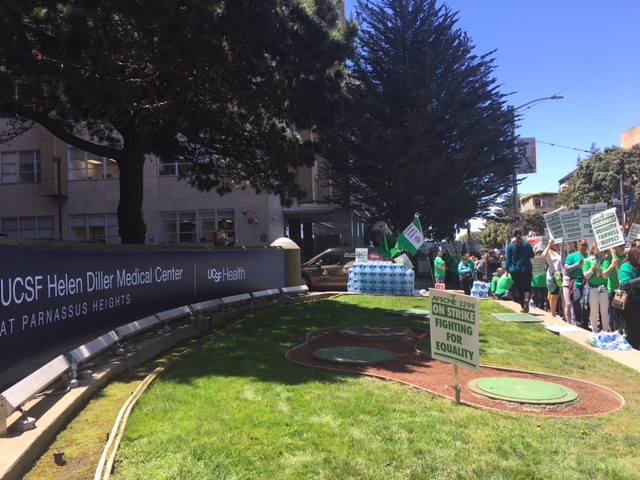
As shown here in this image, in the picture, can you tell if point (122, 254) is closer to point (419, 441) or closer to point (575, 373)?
point (419, 441)

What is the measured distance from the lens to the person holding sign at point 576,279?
393 inches

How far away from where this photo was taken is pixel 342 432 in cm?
416

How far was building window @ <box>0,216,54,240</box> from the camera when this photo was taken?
30.2m

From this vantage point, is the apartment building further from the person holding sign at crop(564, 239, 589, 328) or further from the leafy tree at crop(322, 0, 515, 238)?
the person holding sign at crop(564, 239, 589, 328)

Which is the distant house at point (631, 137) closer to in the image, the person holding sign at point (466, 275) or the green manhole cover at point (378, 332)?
the person holding sign at point (466, 275)

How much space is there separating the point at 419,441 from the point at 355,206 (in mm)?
24263

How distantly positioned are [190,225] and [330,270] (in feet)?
41.8

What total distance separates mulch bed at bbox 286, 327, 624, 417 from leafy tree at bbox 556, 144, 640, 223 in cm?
4472

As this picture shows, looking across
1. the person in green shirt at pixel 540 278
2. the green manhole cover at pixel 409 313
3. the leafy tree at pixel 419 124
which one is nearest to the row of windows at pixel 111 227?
the leafy tree at pixel 419 124

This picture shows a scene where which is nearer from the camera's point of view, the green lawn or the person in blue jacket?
the green lawn

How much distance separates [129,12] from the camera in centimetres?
726

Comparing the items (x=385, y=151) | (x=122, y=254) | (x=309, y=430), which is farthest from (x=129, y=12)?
(x=385, y=151)

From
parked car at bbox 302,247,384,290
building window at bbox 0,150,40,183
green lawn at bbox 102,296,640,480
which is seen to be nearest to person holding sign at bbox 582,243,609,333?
green lawn at bbox 102,296,640,480

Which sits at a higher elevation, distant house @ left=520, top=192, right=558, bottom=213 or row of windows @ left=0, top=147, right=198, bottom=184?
distant house @ left=520, top=192, right=558, bottom=213
